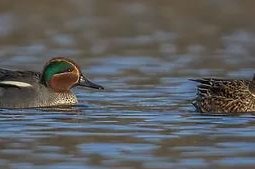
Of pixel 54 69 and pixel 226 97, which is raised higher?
pixel 54 69

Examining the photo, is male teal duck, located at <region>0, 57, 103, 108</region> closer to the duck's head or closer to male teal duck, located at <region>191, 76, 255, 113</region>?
the duck's head

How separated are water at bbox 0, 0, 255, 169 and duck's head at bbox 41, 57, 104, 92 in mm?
220

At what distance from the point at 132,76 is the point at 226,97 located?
118 inches

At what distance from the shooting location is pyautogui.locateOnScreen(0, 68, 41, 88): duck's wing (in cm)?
1370

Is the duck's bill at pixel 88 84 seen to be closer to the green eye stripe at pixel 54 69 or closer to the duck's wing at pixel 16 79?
the green eye stripe at pixel 54 69

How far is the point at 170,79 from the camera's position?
15445 mm

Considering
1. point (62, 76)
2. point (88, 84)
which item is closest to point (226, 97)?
point (88, 84)

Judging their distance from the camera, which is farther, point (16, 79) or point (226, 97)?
point (16, 79)

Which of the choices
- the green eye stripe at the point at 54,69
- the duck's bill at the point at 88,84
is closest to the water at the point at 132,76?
the duck's bill at the point at 88,84

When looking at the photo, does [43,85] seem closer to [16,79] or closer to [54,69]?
[54,69]

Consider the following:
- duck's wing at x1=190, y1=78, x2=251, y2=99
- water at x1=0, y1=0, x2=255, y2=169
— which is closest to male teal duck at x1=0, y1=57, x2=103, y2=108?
water at x1=0, y1=0, x2=255, y2=169

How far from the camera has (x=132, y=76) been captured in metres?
15.9

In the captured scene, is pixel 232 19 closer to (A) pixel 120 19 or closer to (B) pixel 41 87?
(A) pixel 120 19

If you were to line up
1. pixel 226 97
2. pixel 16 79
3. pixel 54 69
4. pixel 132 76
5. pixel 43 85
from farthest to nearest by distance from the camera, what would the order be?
pixel 132 76 → pixel 54 69 → pixel 43 85 → pixel 16 79 → pixel 226 97
